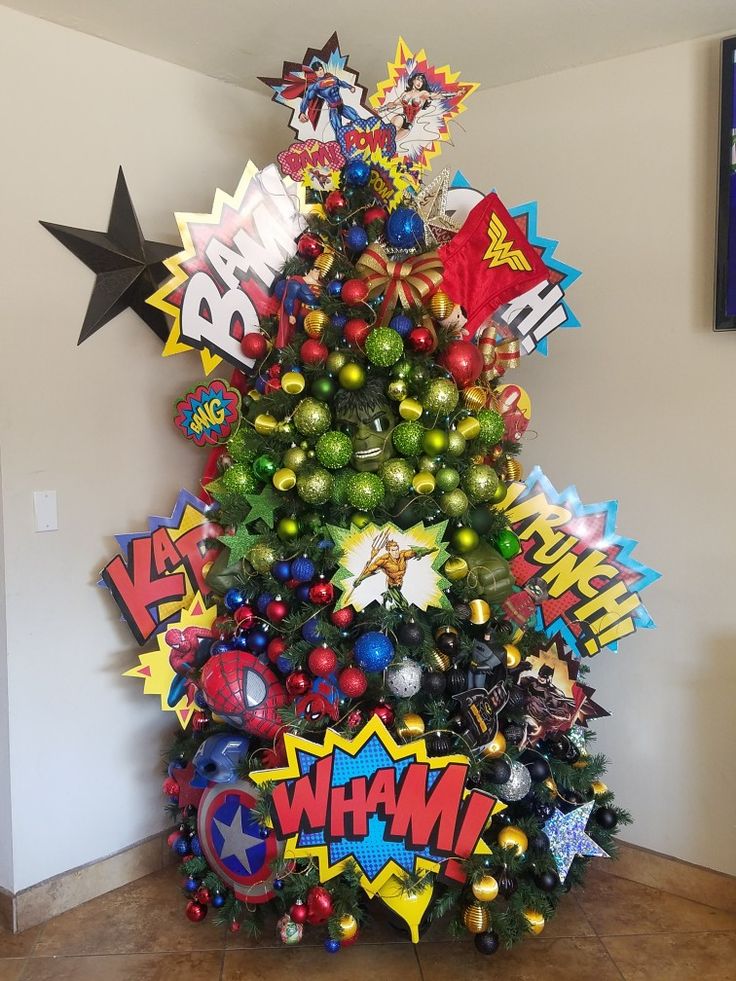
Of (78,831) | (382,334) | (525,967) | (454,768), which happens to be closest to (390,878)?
(454,768)

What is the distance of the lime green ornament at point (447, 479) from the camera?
5.28ft

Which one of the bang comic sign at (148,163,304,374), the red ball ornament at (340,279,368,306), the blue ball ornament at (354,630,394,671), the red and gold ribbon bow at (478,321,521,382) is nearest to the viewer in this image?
the blue ball ornament at (354,630,394,671)

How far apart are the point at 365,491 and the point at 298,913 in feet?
3.03

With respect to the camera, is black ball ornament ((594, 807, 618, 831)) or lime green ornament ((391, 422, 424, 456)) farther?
black ball ornament ((594, 807, 618, 831))

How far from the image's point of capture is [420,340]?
1.66 metres

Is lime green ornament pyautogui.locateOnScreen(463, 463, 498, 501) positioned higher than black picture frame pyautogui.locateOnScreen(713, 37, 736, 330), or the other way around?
black picture frame pyautogui.locateOnScreen(713, 37, 736, 330)

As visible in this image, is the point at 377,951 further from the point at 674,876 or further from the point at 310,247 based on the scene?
the point at 310,247

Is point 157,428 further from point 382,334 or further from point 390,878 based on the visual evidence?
point 390,878

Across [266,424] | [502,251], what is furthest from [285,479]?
[502,251]

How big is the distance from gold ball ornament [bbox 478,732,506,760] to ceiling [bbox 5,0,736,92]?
Answer: 168 cm

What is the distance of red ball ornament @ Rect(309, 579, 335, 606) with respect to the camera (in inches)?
64.2

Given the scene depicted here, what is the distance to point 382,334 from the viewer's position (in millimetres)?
1622

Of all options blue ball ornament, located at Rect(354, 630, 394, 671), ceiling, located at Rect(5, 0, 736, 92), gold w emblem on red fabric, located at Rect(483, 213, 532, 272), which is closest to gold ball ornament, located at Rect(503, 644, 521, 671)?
blue ball ornament, located at Rect(354, 630, 394, 671)

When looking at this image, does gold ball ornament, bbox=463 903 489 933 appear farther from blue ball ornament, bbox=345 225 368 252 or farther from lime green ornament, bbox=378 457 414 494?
blue ball ornament, bbox=345 225 368 252
